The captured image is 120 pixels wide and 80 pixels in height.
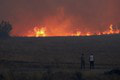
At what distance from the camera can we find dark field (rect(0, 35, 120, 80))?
54.2m

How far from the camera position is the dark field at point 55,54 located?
5417 cm

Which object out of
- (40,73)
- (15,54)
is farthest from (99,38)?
(40,73)

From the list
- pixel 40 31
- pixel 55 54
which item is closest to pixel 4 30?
pixel 40 31

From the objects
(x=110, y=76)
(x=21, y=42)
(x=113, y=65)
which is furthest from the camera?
(x=21, y=42)

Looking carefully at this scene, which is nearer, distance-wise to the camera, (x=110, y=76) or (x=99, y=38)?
(x=110, y=76)

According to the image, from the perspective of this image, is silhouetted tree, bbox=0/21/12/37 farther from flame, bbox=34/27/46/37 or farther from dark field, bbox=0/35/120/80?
flame, bbox=34/27/46/37

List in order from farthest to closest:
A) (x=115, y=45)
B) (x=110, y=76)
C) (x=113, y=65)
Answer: (x=115, y=45)
(x=113, y=65)
(x=110, y=76)

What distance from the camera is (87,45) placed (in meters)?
80.9

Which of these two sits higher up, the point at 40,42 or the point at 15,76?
the point at 40,42

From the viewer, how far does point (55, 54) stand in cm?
7088

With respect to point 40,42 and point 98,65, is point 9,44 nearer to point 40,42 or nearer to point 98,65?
point 40,42

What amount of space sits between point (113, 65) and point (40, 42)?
96.9ft

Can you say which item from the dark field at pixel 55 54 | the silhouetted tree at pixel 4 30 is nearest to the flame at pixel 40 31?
the silhouetted tree at pixel 4 30

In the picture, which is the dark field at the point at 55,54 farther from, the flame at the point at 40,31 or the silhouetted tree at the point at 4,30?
the flame at the point at 40,31
